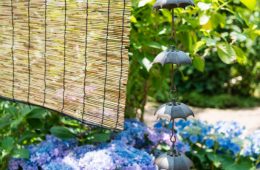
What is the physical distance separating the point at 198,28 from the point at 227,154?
716 millimetres

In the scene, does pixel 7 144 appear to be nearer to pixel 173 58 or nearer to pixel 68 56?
pixel 68 56

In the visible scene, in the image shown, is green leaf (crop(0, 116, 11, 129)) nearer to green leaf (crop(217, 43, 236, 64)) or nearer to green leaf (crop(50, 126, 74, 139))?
green leaf (crop(50, 126, 74, 139))

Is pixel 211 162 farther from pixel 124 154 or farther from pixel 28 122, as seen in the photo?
pixel 28 122

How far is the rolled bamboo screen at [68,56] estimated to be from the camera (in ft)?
5.65

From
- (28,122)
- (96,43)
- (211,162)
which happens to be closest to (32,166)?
(28,122)

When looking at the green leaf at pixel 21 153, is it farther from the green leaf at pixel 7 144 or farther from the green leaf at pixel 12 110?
the green leaf at pixel 12 110

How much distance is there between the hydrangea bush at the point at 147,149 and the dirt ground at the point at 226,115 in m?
1.91

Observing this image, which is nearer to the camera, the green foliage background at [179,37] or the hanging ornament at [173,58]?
the hanging ornament at [173,58]

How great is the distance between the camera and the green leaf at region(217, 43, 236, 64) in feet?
6.66

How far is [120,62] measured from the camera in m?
1.71

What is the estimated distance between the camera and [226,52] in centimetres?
204

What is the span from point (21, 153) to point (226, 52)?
106cm

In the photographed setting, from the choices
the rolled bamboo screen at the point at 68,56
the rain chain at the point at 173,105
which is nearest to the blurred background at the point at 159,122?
the rolled bamboo screen at the point at 68,56

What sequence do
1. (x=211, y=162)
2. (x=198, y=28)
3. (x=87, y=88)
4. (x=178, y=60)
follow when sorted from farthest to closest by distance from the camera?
(x=211, y=162) → (x=198, y=28) → (x=87, y=88) → (x=178, y=60)
